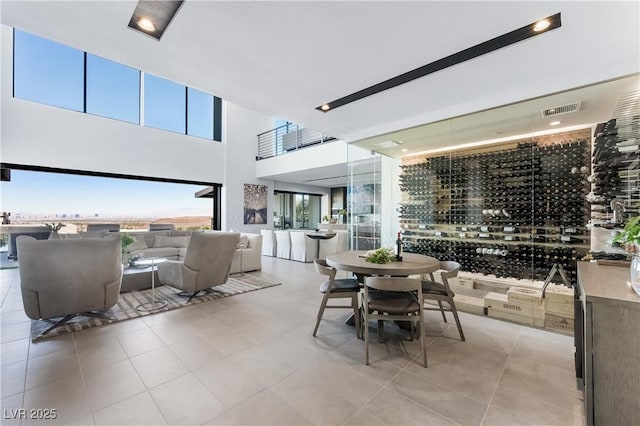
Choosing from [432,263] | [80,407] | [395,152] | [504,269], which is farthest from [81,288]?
[504,269]

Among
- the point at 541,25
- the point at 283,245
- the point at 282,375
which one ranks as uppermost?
the point at 541,25

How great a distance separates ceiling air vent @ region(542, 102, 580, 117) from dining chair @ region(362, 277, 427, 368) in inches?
118

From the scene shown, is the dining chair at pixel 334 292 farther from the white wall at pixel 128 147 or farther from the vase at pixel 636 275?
the white wall at pixel 128 147

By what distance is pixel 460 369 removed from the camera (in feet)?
7.10

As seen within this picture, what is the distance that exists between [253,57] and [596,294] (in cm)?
299

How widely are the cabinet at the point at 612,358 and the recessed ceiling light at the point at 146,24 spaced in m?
3.37

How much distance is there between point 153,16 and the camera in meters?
2.03

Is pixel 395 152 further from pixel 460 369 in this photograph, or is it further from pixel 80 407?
pixel 80 407

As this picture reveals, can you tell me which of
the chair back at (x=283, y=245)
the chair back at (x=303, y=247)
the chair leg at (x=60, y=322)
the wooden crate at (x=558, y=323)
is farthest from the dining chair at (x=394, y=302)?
the chair back at (x=283, y=245)

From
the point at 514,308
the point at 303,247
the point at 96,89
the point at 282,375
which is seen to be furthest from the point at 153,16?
the point at 96,89

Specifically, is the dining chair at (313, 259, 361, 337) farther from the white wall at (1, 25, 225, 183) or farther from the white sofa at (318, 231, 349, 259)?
the white wall at (1, 25, 225, 183)

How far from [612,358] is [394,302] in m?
1.36

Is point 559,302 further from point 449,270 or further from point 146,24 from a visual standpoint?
point 146,24

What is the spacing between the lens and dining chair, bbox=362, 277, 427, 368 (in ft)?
7.25
